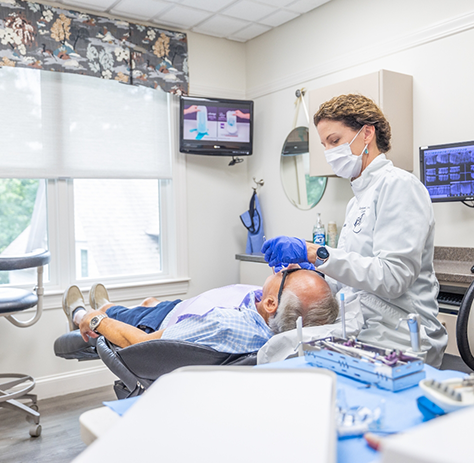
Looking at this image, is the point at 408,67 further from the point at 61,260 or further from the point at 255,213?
the point at 61,260

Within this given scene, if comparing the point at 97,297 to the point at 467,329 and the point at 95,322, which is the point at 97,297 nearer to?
the point at 95,322

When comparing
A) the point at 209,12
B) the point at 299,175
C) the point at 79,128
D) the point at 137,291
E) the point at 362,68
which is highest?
the point at 209,12

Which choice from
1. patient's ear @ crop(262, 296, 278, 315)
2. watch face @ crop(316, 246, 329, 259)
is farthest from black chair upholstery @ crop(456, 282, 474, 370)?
patient's ear @ crop(262, 296, 278, 315)

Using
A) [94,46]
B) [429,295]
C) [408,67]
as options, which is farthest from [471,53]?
[94,46]

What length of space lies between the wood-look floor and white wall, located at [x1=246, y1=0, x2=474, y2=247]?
1.89 meters

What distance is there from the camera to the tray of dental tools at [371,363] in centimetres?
84

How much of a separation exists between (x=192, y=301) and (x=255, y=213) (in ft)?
6.14

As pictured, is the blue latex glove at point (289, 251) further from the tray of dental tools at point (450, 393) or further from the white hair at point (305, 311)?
the tray of dental tools at point (450, 393)

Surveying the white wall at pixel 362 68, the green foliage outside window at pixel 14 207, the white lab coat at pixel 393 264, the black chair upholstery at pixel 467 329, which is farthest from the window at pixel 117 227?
the black chair upholstery at pixel 467 329

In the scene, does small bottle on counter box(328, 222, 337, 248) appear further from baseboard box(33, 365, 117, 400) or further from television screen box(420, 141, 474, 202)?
baseboard box(33, 365, 117, 400)

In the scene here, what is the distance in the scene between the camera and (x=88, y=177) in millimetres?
3344

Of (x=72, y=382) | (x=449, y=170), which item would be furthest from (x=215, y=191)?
(x=449, y=170)

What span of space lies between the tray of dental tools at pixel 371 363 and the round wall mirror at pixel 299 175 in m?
2.53

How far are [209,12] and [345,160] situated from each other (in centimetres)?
221
